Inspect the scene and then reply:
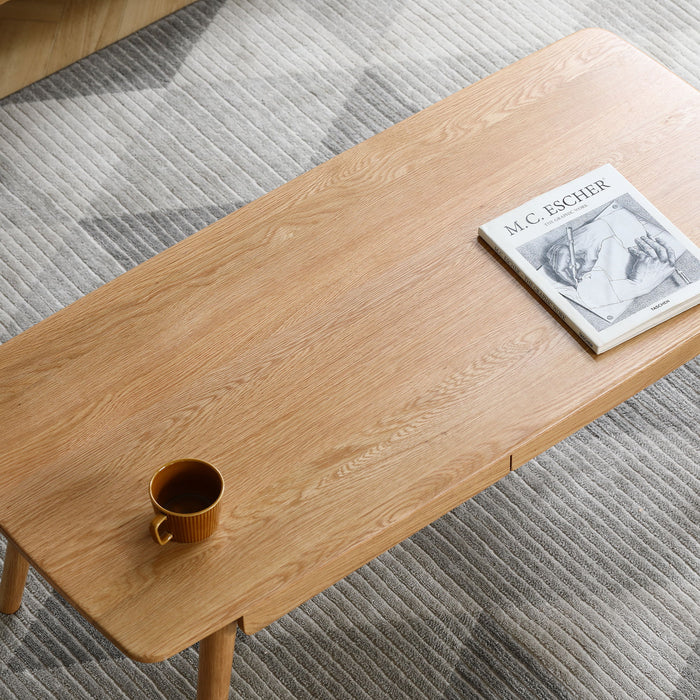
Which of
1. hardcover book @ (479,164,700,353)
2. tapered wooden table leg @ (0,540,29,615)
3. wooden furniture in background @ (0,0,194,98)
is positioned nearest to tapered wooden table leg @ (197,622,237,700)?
tapered wooden table leg @ (0,540,29,615)

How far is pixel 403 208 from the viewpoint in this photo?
1.47m

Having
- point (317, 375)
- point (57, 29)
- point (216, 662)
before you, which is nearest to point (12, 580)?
point (216, 662)

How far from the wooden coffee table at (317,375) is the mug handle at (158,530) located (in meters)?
0.03

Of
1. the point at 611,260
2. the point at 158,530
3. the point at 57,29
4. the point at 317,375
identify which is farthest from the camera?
the point at 57,29

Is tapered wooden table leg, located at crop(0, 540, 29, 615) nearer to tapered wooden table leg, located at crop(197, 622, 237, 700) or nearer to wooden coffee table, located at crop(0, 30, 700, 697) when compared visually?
wooden coffee table, located at crop(0, 30, 700, 697)

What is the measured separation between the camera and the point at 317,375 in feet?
4.28

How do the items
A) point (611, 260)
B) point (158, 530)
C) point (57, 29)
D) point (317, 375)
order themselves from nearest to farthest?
point (158, 530)
point (317, 375)
point (611, 260)
point (57, 29)

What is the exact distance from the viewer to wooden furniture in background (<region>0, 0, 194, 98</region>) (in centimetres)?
228

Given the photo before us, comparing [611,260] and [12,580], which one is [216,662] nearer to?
[12,580]

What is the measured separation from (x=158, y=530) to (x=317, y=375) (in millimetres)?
313

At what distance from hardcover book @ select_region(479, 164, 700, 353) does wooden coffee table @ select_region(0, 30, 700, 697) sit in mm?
26

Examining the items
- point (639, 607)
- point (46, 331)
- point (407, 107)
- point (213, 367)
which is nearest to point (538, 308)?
point (213, 367)

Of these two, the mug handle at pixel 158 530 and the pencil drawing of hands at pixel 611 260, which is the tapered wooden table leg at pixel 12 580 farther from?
the pencil drawing of hands at pixel 611 260

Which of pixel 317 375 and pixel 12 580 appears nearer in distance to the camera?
pixel 317 375
